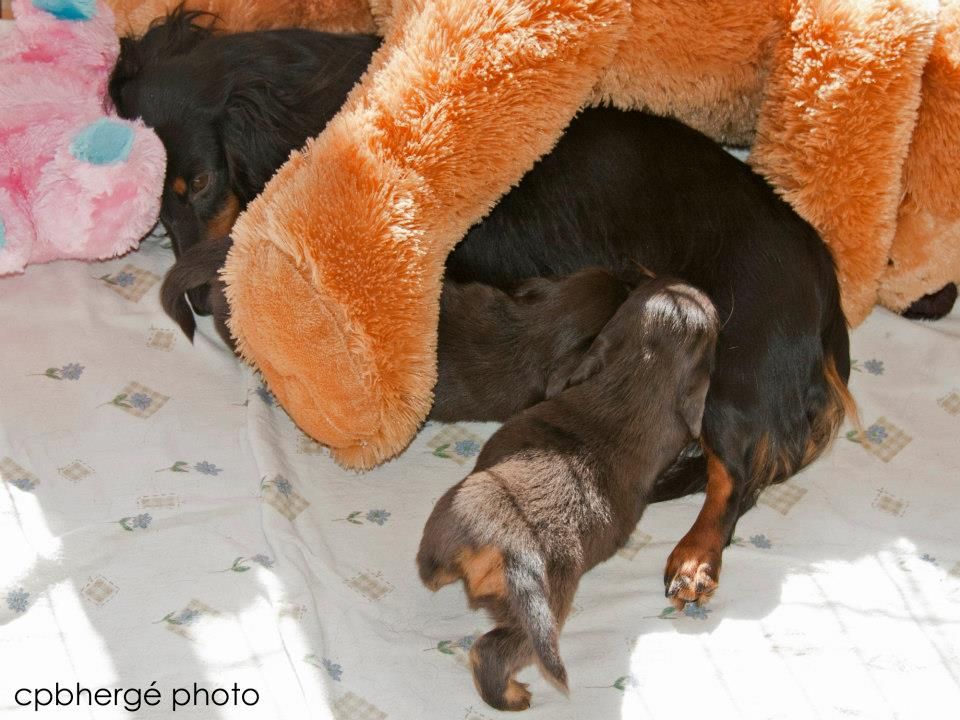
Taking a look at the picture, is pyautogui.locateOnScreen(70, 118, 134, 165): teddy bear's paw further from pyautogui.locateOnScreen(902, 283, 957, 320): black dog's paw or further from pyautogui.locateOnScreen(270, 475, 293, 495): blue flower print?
pyautogui.locateOnScreen(902, 283, 957, 320): black dog's paw

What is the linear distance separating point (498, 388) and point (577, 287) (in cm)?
25

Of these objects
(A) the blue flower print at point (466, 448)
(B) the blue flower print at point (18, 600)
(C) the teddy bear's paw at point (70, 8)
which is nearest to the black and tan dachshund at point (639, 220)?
(C) the teddy bear's paw at point (70, 8)

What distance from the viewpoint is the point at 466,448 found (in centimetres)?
215

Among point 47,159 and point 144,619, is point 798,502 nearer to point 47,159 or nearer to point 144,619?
point 144,619

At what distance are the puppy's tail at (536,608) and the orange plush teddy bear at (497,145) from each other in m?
0.39

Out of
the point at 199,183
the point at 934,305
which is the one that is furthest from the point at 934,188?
the point at 199,183

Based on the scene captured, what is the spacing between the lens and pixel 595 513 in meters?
1.81

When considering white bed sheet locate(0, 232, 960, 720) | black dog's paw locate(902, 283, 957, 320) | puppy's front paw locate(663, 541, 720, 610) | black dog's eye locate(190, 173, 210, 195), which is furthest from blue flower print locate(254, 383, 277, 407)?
black dog's paw locate(902, 283, 957, 320)

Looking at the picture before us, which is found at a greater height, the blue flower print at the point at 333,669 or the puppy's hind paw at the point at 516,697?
the puppy's hind paw at the point at 516,697

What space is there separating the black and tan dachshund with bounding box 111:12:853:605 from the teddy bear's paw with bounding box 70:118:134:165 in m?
0.08

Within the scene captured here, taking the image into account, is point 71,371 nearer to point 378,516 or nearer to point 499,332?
point 378,516

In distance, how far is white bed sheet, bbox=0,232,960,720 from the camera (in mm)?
1782

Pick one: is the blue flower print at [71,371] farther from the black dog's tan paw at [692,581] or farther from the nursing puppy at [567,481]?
the black dog's tan paw at [692,581]

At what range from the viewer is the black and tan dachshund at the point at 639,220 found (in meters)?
1.99
